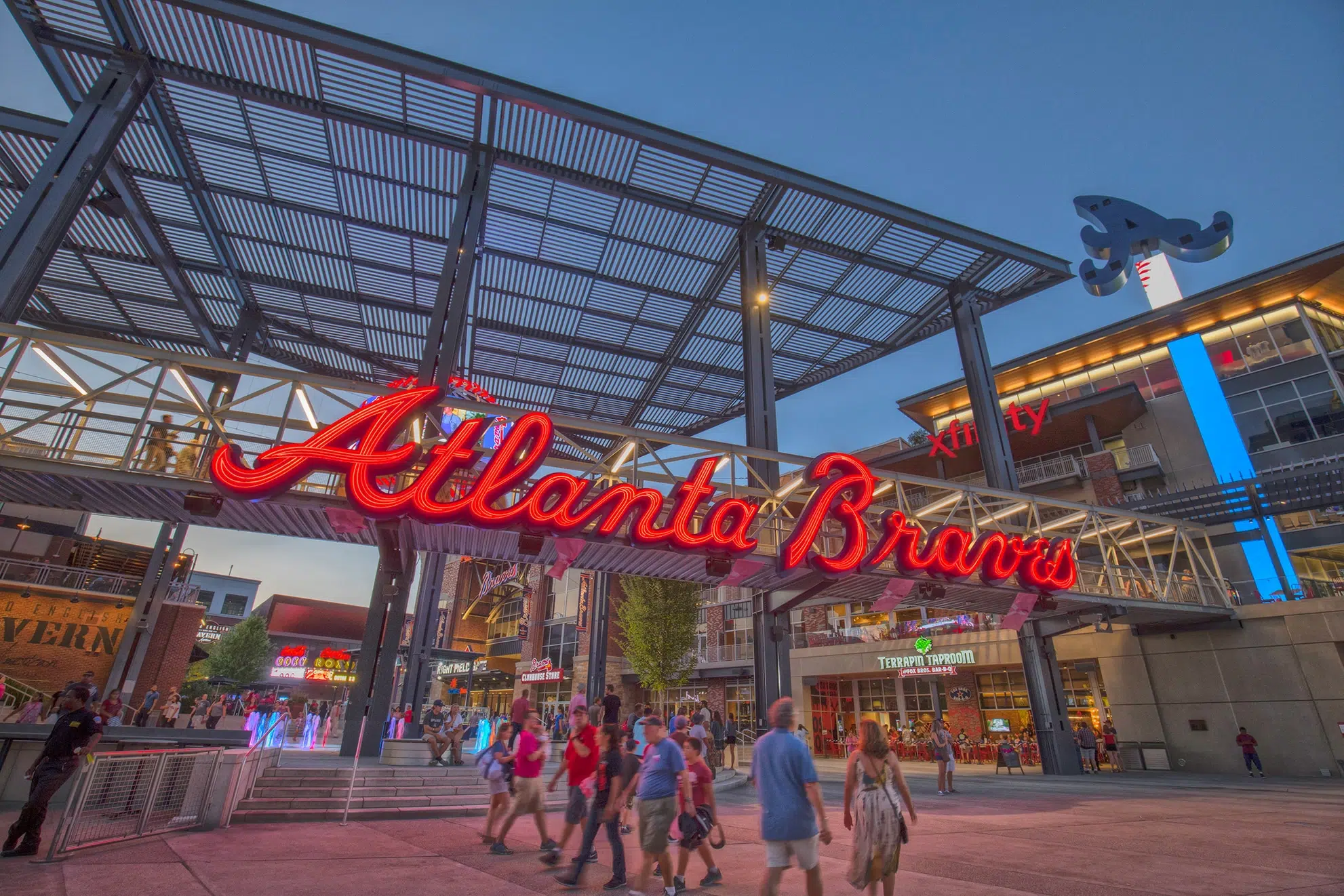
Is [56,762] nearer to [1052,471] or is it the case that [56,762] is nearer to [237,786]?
[237,786]

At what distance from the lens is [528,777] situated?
27.9ft

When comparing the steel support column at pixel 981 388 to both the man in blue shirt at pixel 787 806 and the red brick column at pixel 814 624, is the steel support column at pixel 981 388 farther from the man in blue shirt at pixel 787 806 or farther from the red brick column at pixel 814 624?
the man in blue shirt at pixel 787 806

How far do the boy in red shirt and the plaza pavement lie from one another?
0.20 m

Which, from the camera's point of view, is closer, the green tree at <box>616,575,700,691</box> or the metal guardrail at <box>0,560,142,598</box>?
the metal guardrail at <box>0,560,142,598</box>

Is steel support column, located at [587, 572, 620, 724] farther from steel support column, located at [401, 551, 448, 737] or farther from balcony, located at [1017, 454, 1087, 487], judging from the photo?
balcony, located at [1017, 454, 1087, 487]

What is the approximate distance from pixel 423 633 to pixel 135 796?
52.1ft

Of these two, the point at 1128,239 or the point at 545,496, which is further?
the point at 1128,239

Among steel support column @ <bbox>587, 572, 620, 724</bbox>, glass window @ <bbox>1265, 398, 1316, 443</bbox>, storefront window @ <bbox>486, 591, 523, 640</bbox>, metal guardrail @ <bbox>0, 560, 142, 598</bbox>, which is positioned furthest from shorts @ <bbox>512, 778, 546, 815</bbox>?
storefront window @ <bbox>486, 591, 523, 640</bbox>

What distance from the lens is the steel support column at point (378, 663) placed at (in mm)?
17625

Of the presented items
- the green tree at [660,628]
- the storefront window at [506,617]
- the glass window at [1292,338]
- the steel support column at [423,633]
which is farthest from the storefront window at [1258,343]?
the storefront window at [506,617]

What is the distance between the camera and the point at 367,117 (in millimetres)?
16922

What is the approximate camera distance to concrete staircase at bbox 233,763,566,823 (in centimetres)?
1083

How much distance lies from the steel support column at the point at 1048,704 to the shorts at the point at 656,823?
18.6 metres

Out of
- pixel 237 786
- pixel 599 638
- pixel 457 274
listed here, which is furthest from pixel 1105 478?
pixel 237 786
